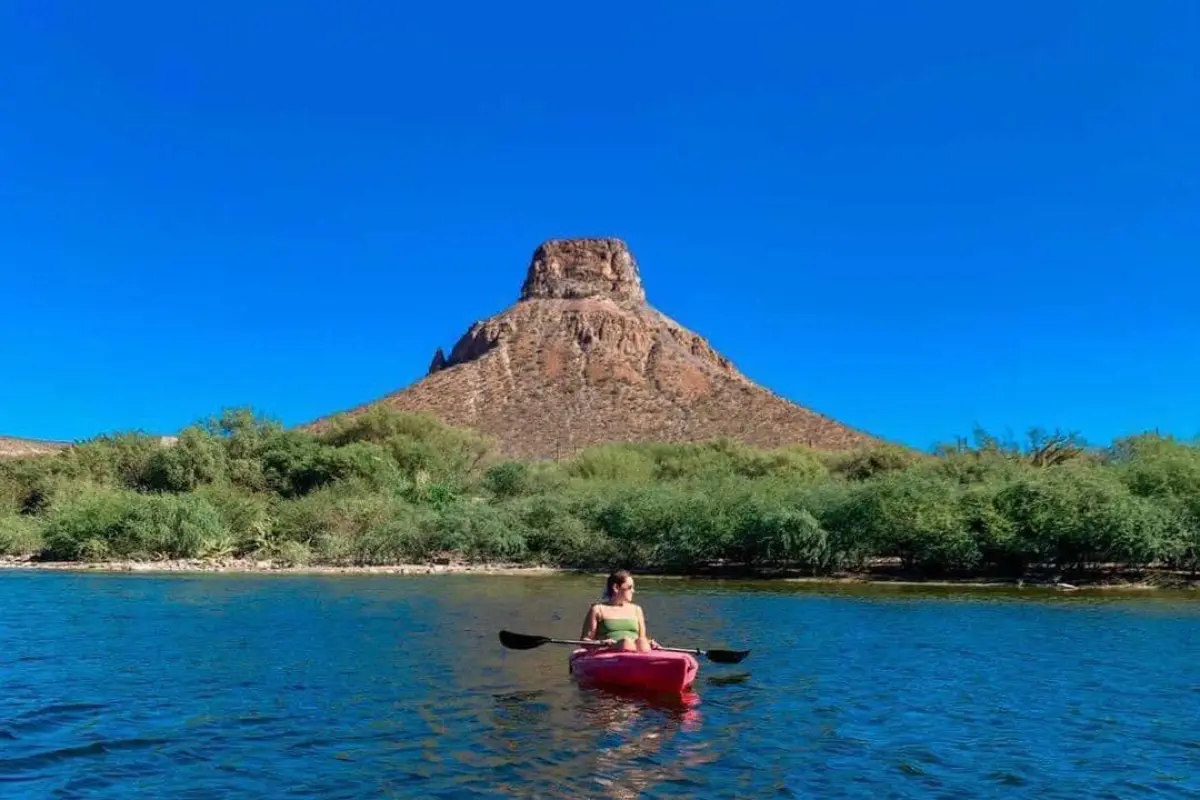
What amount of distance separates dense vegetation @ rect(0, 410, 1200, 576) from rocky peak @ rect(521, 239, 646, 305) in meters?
68.4

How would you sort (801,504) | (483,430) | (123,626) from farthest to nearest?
(483,430)
(801,504)
(123,626)

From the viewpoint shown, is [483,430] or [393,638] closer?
[393,638]

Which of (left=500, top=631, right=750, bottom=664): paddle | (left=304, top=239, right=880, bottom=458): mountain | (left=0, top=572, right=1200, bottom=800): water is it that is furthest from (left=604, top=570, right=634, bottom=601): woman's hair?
(left=304, top=239, right=880, bottom=458): mountain

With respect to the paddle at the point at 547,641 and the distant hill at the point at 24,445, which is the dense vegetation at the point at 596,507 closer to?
the paddle at the point at 547,641

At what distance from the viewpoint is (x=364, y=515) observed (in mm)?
51781

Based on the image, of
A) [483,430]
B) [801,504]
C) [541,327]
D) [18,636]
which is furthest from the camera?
[541,327]

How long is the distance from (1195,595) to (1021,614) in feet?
32.3

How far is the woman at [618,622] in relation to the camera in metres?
16.2

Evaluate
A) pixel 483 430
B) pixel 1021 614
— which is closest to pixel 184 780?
pixel 1021 614

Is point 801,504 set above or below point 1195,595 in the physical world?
above

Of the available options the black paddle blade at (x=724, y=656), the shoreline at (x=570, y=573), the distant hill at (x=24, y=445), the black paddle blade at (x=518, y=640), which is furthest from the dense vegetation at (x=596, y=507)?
the distant hill at (x=24, y=445)

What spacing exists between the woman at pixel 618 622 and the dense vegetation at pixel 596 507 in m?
A: 26.7

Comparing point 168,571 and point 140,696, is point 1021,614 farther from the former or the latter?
point 168,571

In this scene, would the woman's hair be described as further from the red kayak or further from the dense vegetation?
the dense vegetation
